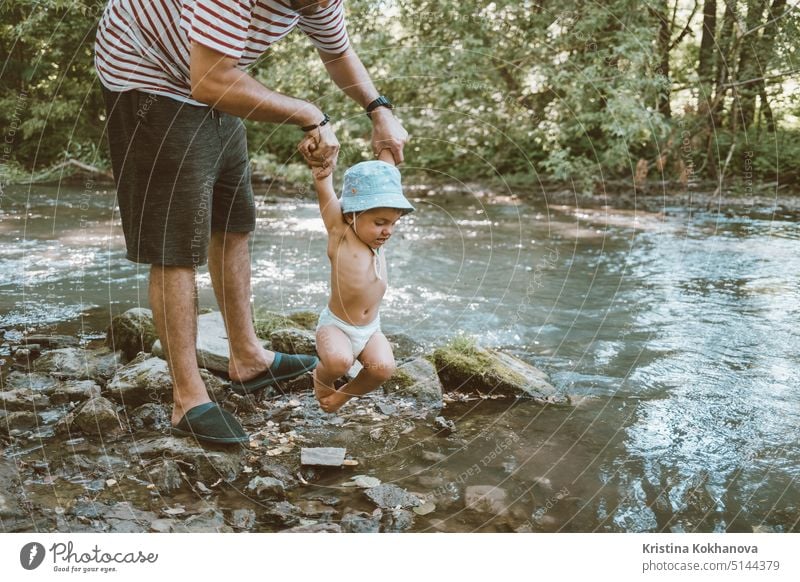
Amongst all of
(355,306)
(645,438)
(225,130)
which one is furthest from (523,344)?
(225,130)

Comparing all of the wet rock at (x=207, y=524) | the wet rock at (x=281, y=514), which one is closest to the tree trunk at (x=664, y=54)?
the wet rock at (x=281, y=514)

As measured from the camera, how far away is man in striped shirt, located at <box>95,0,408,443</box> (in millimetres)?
2330

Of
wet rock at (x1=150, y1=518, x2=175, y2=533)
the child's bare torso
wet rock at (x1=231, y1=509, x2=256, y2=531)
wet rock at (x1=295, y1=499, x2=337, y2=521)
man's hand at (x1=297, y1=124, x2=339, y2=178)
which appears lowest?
wet rock at (x1=295, y1=499, x2=337, y2=521)

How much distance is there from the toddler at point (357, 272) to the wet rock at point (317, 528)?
22.5 inches

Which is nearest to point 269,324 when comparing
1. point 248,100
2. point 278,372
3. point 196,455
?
point 278,372

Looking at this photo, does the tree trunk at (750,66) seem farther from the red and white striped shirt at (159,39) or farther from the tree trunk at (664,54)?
the red and white striped shirt at (159,39)

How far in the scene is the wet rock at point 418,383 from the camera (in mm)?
3639

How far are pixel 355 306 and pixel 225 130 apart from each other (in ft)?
2.95

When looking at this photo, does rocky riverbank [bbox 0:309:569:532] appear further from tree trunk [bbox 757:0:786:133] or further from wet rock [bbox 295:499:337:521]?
tree trunk [bbox 757:0:786:133]

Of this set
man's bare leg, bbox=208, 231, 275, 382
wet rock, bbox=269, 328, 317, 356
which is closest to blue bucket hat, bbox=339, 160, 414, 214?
man's bare leg, bbox=208, 231, 275, 382

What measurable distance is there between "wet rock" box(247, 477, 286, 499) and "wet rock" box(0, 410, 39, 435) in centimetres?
113

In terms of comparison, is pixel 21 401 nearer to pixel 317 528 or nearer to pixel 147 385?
pixel 147 385

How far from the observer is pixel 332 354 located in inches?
108

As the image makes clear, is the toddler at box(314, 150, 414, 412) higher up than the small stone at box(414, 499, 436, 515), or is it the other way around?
the toddler at box(314, 150, 414, 412)
